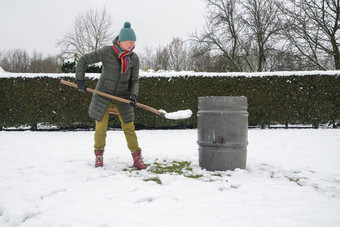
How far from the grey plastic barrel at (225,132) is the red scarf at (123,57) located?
1217 mm

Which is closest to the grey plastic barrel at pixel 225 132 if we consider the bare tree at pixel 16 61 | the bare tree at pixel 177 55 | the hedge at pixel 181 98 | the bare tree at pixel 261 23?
the hedge at pixel 181 98

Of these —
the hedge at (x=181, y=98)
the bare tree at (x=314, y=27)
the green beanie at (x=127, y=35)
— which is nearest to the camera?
the green beanie at (x=127, y=35)

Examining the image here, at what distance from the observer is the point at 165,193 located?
9.37ft

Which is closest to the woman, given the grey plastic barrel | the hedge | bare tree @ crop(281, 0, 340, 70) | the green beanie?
the green beanie

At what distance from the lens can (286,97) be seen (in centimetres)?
946

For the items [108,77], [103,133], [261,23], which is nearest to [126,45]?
[108,77]

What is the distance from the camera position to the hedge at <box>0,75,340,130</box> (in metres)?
9.23

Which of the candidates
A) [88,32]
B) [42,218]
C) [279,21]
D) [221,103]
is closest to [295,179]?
[221,103]

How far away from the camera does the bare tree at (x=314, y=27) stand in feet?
48.8

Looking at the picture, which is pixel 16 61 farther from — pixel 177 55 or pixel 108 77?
pixel 108 77

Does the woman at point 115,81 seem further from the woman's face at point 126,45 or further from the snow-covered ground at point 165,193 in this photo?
the snow-covered ground at point 165,193

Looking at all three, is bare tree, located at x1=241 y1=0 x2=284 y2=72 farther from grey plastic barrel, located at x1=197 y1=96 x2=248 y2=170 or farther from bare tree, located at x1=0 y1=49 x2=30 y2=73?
bare tree, located at x1=0 y1=49 x2=30 y2=73

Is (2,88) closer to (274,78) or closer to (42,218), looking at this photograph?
(42,218)

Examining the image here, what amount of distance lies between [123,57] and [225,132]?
1734 mm
